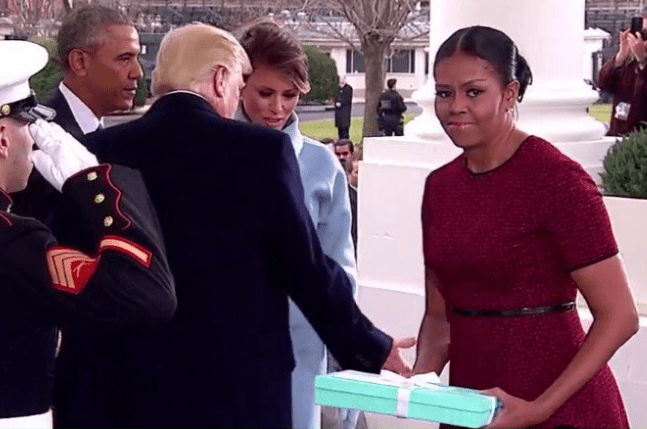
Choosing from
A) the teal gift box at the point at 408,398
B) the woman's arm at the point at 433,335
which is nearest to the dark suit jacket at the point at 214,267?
the woman's arm at the point at 433,335

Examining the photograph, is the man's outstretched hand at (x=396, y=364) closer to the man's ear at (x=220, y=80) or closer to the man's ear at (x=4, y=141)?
the man's ear at (x=220, y=80)

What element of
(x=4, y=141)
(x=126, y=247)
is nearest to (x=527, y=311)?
(x=126, y=247)

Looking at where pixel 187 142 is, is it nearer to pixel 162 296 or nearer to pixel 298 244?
pixel 298 244

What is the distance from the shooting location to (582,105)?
730 cm

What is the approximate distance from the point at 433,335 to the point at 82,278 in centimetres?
111

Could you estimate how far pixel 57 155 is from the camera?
3.17m

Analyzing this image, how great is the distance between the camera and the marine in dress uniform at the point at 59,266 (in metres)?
3.00

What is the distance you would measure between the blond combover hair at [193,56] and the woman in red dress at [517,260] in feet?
1.85

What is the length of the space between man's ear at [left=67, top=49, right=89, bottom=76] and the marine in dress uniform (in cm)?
217

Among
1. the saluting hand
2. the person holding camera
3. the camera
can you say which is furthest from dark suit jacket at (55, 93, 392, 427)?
the camera

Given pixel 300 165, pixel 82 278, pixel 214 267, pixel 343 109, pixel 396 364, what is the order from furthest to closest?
pixel 343 109 → pixel 300 165 → pixel 396 364 → pixel 214 267 → pixel 82 278

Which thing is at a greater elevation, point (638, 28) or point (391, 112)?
point (638, 28)

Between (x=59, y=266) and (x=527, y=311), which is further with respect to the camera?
(x=527, y=311)

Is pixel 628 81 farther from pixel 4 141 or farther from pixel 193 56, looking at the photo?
pixel 4 141
